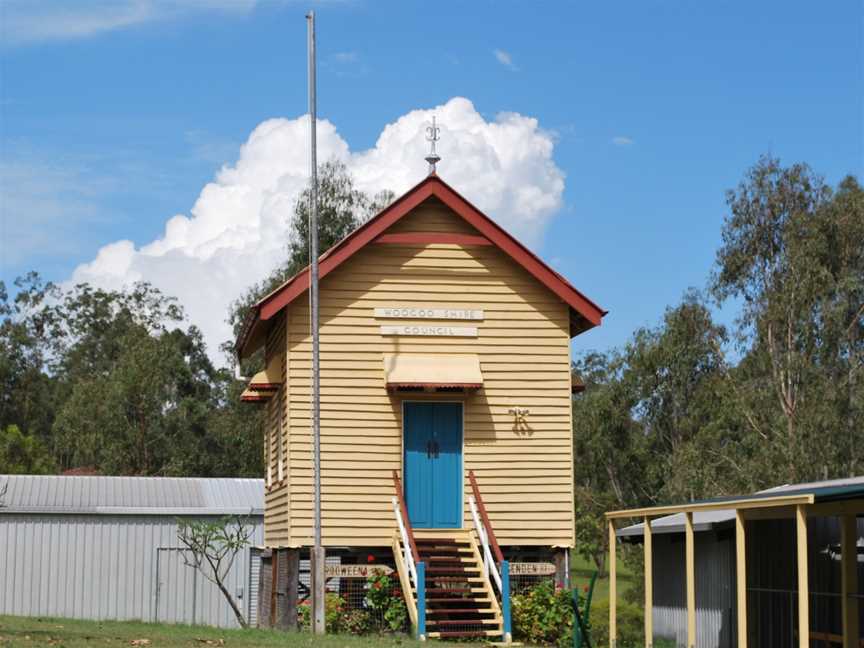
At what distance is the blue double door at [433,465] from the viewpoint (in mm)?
26031

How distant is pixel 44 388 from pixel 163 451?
2336 centimetres

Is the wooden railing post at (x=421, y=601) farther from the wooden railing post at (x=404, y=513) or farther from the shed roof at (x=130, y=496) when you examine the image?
the shed roof at (x=130, y=496)

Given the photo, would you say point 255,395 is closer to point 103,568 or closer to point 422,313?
point 422,313

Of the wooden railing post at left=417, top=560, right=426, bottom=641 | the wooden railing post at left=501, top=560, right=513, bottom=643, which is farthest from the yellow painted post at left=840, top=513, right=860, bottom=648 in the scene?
the wooden railing post at left=417, top=560, right=426, bottom=641

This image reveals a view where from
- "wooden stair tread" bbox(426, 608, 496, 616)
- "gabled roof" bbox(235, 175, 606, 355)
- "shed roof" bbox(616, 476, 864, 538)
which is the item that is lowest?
"wooden stair tread" bbox(426, 608, 496, 616)

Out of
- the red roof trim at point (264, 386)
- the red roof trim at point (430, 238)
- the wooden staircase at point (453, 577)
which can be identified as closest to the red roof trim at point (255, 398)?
the red roof trim at point (264, 386)

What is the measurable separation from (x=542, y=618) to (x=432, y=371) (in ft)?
16.1

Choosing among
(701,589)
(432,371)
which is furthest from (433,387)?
(701,589)

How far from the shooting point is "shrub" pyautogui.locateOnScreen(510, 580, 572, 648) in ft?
81.1

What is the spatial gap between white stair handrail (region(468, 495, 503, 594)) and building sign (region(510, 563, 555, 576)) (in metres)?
0.37

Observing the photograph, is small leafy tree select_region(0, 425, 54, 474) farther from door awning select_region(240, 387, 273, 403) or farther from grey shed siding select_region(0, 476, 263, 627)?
door awning select_region(240, 387, 273, 403)

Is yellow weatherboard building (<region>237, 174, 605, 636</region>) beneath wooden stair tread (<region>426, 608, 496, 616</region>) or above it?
above

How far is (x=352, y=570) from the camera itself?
24.8 meters

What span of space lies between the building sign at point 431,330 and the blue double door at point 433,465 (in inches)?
52.6
